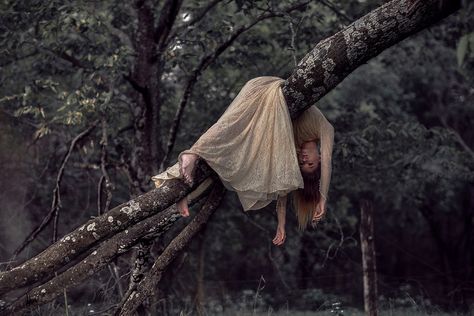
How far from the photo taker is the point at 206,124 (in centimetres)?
1084

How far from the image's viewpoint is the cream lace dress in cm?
483

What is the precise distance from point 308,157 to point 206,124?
571 cm

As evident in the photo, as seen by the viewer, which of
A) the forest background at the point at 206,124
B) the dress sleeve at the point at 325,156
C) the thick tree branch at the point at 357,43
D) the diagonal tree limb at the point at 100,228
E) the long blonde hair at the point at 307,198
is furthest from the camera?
the forest background at the point at 206,124

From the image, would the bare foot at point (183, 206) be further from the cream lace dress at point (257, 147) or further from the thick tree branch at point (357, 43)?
the thick tree branch at point (357, 43)

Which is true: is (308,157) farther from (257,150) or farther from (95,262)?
(95,262)

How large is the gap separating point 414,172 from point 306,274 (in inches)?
200

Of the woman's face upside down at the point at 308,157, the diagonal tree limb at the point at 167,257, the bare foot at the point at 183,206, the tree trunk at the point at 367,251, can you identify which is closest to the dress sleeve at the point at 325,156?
the woman's face upside down at the point at 308,157

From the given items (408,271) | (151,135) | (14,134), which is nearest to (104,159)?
(151,135)

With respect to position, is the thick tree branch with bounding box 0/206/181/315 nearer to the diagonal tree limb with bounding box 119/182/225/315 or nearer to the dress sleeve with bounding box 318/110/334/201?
the diagonal tree limb with bounding box 119/182/225/315

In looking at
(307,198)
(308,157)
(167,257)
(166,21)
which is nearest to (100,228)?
(167,257)

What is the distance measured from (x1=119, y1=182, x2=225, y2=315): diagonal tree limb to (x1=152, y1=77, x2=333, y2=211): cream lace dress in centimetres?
47

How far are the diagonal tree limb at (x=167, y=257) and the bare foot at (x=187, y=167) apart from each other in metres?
0.73

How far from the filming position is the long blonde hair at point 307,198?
540 centimetres

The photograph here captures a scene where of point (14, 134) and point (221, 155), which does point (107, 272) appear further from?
point (221, 155)
